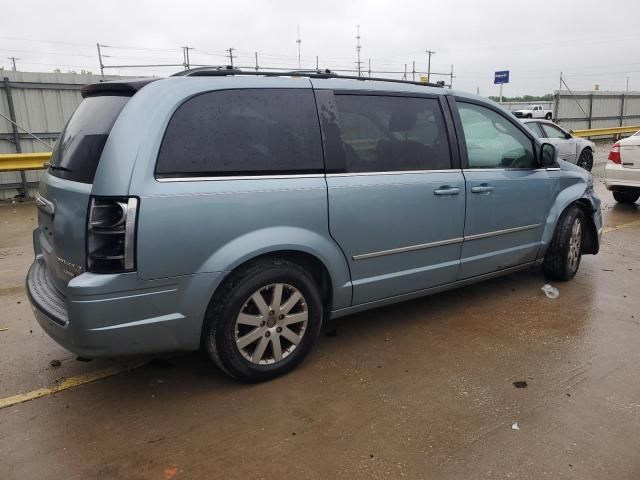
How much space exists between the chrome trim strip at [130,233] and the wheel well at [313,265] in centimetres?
61

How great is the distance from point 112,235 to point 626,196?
9.94m

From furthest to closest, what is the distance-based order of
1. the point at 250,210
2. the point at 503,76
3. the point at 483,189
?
the point at 503,76 → the point at 483,189 → the point at 250,210

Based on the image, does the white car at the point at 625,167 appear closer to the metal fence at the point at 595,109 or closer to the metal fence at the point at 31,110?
the metal fence at the point at 31,110

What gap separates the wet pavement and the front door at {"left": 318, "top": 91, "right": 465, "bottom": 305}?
0.51 m

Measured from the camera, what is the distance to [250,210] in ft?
9.63

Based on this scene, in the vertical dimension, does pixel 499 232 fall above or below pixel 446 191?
below

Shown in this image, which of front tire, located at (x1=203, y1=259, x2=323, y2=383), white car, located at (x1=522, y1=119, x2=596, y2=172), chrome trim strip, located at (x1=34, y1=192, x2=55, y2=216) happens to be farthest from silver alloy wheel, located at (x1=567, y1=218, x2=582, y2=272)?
white car, located at (x1=522, y1=119, x2=596, y2=172)

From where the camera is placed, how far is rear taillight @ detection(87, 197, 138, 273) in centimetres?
259

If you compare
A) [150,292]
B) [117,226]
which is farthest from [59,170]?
[150,292]

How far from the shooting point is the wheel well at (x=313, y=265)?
310 cm

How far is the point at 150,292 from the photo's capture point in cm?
270

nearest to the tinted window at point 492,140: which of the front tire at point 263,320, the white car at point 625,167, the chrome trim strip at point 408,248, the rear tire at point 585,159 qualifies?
the chrome trim strip at point 408,248

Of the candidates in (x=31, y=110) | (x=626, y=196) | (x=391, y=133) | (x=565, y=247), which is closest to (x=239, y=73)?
(x=391, y=133)

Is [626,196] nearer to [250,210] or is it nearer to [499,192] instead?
[499,192]
